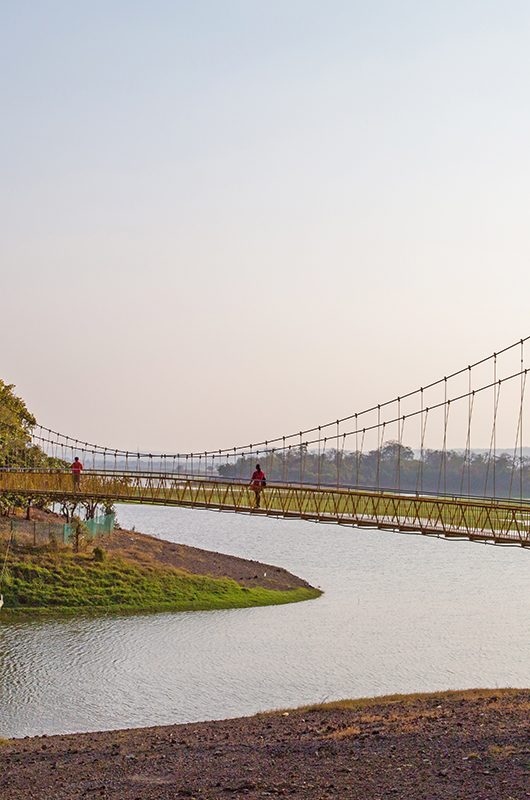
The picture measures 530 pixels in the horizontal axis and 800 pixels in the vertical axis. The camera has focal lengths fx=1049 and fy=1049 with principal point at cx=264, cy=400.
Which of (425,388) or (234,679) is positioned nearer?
(234,679)

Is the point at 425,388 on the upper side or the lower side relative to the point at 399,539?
upper

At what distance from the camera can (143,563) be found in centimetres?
5762

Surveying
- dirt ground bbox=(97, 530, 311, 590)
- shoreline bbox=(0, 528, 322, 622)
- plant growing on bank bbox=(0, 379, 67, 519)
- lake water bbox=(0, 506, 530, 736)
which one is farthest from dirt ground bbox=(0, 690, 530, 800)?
plant growing on bank bbox=(0, 379, 67, 519)

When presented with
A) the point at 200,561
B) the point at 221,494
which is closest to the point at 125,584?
the point at 221,494

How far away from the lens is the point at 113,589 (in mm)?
52844

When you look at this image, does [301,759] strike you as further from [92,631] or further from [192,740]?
[92,631]

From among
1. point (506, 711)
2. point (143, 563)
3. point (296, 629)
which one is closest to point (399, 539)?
point (143, 563)

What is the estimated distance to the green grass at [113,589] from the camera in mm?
50406

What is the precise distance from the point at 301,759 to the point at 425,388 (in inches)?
1210

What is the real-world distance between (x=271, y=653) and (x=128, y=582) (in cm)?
1453

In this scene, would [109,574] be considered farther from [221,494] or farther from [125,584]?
[221,494]

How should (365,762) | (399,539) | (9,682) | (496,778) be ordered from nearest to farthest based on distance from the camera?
1. (496,778)
2. (365,762)
3. (9,682)
4. (399,539)

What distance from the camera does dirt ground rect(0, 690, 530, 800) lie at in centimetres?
1950

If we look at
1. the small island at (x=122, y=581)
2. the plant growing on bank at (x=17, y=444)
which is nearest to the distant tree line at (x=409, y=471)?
the plant growing on bank at (x=17, y=444)
